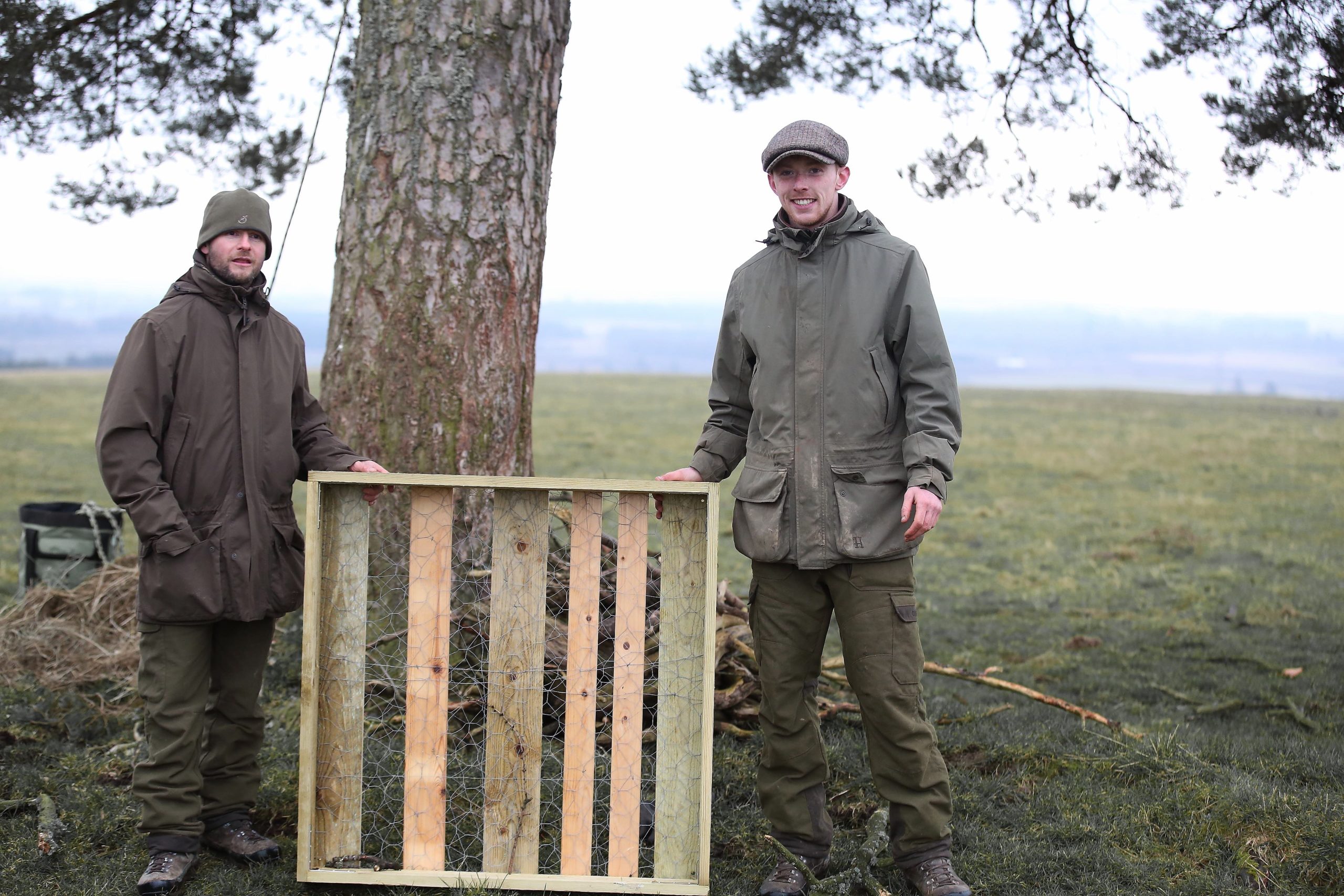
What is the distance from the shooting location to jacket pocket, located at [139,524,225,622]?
3.15 metres

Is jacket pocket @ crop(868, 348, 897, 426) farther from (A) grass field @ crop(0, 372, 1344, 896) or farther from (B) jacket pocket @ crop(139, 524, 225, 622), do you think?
(B) jacket pocket @ crop(139, 524, 225, 622)

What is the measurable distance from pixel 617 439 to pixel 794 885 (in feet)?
62.1

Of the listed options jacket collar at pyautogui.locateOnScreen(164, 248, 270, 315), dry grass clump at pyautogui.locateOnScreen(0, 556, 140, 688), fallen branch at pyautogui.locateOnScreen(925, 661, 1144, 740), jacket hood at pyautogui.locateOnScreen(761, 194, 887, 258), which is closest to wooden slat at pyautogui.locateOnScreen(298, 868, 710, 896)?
jacket collar at pyautogui.locateOnScreen(164, 248, 270, 315)

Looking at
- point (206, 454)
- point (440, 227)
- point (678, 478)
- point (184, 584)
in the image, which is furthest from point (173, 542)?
point (440, 227)

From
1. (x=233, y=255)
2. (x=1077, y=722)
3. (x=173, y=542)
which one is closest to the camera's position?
(x=173, y=542)

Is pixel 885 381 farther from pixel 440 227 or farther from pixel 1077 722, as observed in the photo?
pixel 1077 722

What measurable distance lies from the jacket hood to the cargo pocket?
1.08 m

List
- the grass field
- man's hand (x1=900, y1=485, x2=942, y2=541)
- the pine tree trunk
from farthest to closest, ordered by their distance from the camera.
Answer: the pine tree trunk, the grass field, man's hand (x1=900, y1=485, x2=942, y2=541)

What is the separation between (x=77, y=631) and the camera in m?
5.43

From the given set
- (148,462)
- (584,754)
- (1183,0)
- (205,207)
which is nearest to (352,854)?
(584,754)

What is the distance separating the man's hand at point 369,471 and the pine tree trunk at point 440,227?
1.07 m

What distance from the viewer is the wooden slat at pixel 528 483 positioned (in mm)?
3074

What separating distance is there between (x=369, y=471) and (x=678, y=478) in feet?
3.18

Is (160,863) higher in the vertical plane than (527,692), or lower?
lower
